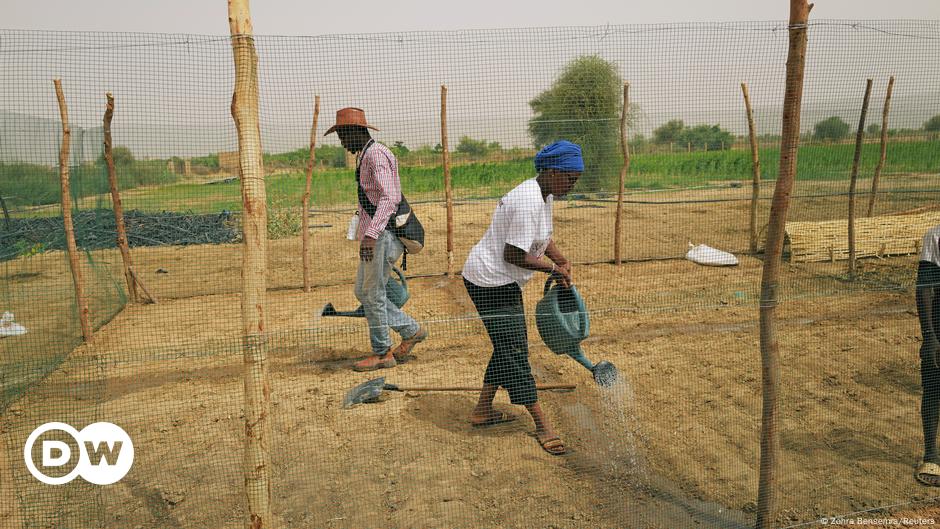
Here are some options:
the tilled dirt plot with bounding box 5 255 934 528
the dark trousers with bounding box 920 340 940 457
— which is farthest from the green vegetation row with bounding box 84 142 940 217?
the dark trousers with bounding box 920 340 940 457

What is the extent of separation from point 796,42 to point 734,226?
7.95 metres

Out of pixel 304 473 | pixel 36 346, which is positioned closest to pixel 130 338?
pixel 36 346

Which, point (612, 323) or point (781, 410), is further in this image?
point (612, 323)

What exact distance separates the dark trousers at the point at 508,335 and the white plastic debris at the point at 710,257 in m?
4.89

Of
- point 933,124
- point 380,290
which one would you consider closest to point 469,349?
point 380,290

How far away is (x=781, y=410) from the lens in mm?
3793

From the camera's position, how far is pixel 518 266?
3193 mm

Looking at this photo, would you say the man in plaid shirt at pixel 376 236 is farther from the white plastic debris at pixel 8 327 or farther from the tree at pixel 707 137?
the tree at pixel 707 137

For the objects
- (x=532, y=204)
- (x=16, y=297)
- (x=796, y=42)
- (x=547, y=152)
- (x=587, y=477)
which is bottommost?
(x=587, y=477)

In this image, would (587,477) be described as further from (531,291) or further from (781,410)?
(531,291)

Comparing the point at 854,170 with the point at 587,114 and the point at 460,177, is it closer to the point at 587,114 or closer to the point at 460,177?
the point at 587,114

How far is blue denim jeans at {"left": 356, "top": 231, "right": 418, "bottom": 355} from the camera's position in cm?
436

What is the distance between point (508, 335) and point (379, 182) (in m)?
1.42

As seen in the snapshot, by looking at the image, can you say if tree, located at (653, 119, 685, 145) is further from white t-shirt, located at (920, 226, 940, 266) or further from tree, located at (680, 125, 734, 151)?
white t-shirt, located at (920, 226, 940, 266)
